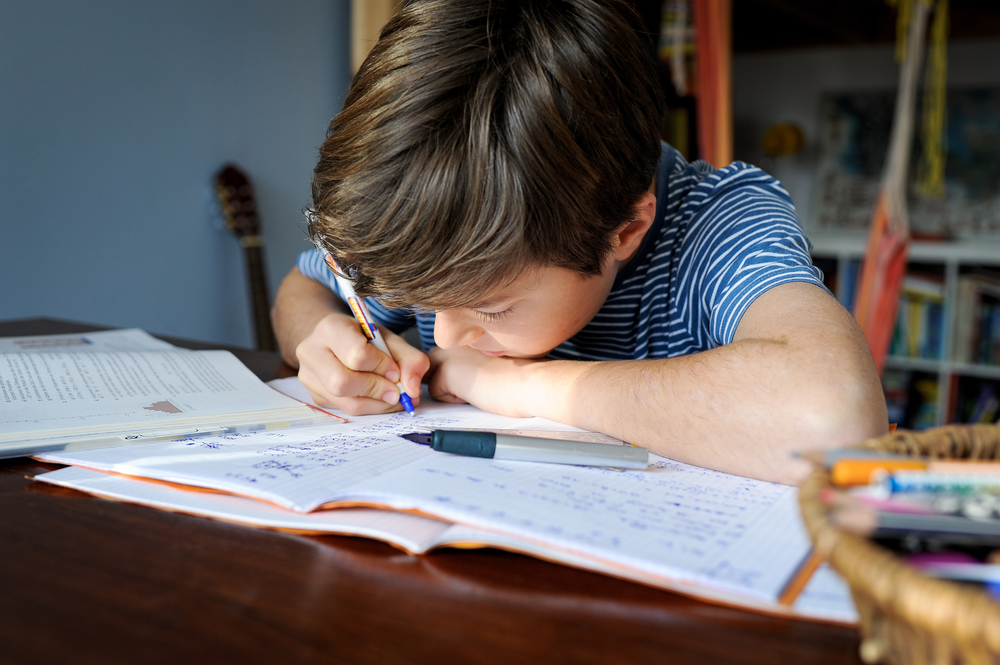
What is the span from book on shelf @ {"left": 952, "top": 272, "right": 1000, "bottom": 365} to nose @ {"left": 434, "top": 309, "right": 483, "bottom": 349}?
94.7 inches

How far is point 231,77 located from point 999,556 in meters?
2.16

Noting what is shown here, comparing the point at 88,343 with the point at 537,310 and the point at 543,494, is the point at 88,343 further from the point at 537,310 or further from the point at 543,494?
the point at 543,494

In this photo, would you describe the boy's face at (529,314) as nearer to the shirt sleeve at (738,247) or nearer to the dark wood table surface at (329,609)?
the shirt sleeve at (738,247)

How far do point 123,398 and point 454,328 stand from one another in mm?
316

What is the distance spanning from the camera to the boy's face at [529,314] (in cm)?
67

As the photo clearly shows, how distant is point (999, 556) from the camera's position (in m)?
0.29

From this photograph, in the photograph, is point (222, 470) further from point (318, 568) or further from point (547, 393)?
point (547, 393)

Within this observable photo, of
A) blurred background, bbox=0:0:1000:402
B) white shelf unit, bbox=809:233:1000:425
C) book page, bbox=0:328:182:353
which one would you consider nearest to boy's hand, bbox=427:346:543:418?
book page, bbox=0:328:182:353

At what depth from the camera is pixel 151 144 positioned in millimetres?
1887

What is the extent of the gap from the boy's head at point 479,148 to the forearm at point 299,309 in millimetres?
299

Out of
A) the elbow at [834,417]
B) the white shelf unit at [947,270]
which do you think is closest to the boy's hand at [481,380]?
the elbow at [834,417]

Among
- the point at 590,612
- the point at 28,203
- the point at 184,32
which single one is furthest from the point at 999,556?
the point at 184,32

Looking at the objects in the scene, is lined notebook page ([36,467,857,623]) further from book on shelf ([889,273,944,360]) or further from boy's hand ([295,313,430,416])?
book on shelf ([889,273,944,360])

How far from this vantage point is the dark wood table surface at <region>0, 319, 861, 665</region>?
0.33 metres
